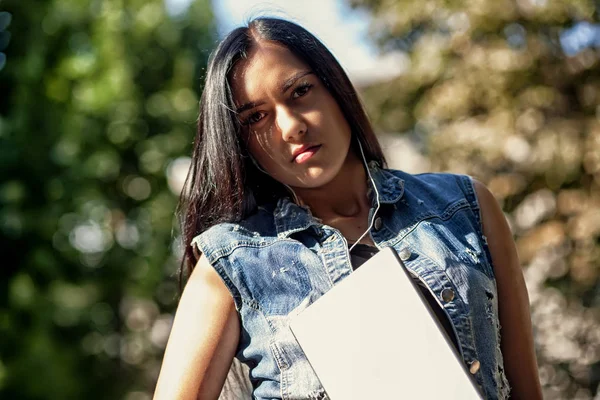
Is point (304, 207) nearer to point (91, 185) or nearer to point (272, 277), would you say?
point (272, 277)

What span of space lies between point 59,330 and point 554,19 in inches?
242

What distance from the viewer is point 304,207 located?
1714 mm

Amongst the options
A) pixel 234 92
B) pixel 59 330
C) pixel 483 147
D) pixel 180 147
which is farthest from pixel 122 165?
pixel 234 92

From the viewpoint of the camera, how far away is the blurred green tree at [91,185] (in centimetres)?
844

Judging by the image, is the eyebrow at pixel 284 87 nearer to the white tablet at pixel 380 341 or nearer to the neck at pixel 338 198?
the neck at pixel 338 198

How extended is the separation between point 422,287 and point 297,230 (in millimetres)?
270

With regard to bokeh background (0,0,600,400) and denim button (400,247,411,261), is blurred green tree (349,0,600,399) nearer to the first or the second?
bokeh background (0,0,600,400)

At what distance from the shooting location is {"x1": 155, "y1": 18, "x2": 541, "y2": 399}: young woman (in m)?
1.53

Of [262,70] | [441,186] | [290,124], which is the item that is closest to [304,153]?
[290,124]

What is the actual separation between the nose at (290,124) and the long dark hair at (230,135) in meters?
0.09

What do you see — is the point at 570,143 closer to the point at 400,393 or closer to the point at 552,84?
the point at 552,84

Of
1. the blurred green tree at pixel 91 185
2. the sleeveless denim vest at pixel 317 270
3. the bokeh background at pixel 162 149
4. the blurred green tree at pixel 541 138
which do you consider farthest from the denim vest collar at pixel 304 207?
the blurred green tree at pixel 91 185

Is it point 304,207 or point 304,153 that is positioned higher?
point 304,153

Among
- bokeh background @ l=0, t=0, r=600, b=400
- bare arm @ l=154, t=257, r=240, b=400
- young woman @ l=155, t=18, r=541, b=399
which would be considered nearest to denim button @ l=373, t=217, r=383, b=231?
young woman @ l=155, t=18, r=541, b=399
